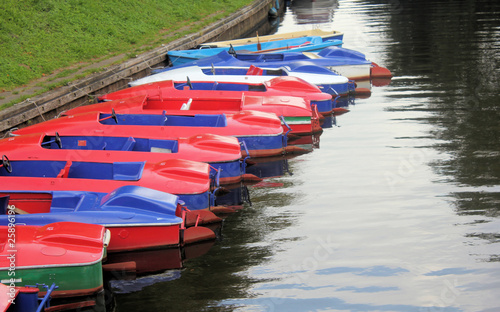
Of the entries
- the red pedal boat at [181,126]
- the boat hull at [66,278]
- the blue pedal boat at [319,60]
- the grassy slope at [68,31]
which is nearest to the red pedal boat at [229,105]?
the red pedal boat at [181,126]

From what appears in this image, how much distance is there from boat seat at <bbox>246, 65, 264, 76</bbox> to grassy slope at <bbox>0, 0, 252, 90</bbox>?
203 inches

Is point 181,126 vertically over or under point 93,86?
under

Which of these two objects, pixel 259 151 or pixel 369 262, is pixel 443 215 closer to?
pixel 369 262

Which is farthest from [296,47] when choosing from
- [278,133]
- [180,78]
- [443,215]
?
[443,215]

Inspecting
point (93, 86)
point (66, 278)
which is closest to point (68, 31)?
point (93, 86)

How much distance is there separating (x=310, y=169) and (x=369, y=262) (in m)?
4.03

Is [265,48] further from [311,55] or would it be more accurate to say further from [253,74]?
[253,74]

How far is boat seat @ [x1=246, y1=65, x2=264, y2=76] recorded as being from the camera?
16781mm

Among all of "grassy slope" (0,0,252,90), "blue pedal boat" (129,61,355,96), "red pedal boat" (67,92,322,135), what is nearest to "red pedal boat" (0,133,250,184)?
"red pedal boat" (67,92,322,135)

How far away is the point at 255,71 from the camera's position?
16.9 metres

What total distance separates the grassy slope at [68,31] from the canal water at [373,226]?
7980 mm

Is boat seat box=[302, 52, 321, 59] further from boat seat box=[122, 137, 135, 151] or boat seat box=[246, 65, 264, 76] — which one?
boat seat box=[122, 137, 135, 151]

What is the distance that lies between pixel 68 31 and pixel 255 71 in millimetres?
6966

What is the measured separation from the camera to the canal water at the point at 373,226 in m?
7.76
